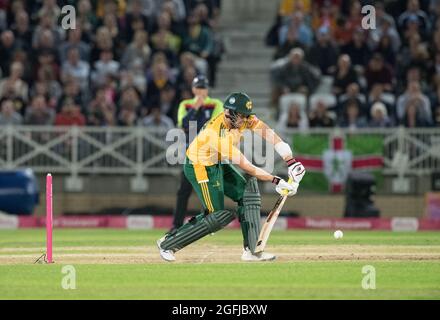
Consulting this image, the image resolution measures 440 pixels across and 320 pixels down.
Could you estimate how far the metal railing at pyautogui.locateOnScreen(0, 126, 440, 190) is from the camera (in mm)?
21781

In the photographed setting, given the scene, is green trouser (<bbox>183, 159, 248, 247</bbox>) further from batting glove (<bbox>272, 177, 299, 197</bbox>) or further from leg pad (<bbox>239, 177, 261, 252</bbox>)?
batting glove (<bbox>272, 177, 299, 197</bbox>)

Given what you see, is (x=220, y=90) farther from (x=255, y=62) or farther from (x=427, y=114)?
(x=427, y=114)

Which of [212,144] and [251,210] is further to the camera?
[251,210]

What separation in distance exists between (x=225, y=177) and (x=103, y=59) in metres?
10.1

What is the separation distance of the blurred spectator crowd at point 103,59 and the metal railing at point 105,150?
349 mm

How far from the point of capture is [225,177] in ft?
44.8
